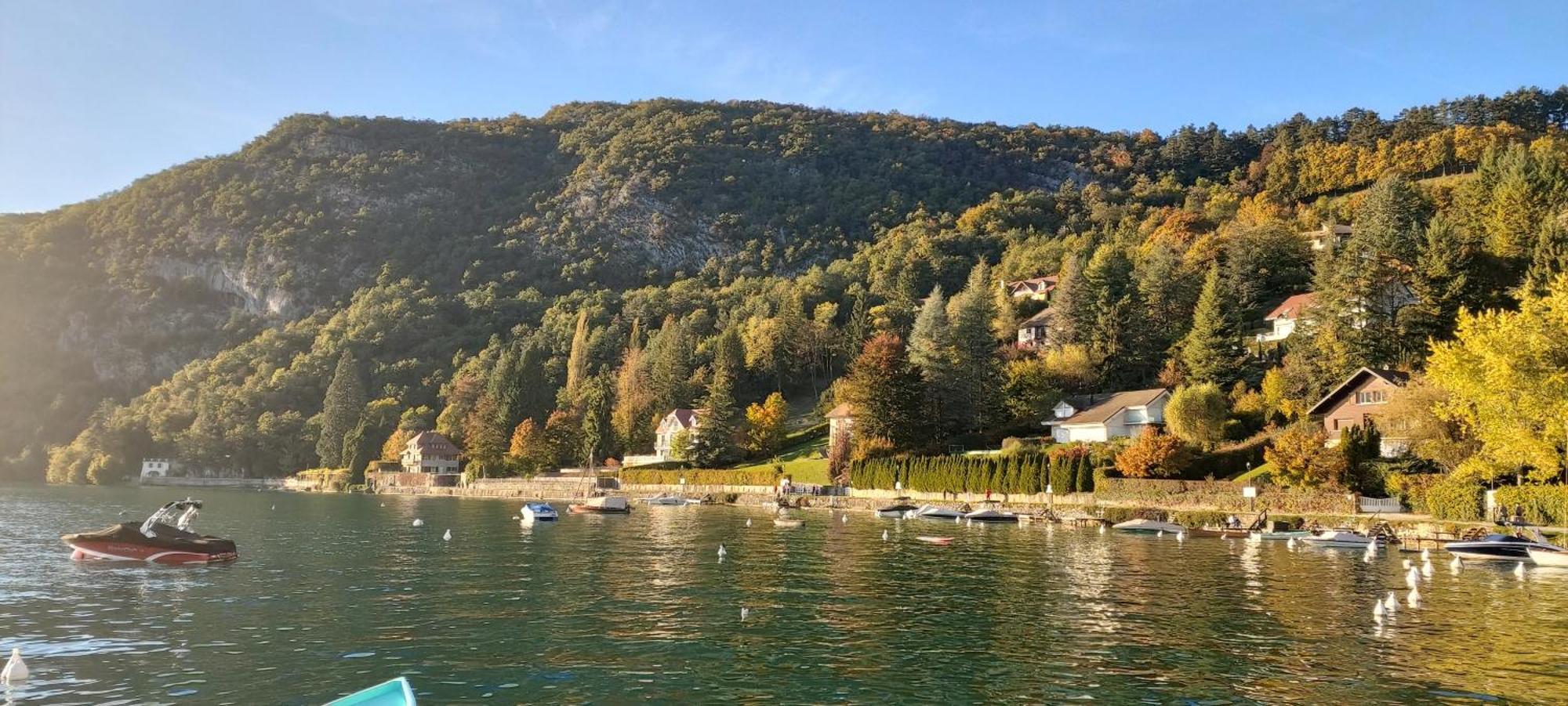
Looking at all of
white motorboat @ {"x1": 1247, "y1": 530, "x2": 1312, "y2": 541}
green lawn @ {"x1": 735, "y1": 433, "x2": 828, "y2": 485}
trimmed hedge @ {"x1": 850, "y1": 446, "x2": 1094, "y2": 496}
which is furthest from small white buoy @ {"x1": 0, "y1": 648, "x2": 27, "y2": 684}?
green lawn @ {"x1": 735, "y1": 433, "x2": 828, "y2": 485}

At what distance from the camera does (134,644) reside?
24.1m

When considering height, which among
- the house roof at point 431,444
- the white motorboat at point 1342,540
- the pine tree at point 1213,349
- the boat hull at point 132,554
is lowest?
the boat hull at point 132,554

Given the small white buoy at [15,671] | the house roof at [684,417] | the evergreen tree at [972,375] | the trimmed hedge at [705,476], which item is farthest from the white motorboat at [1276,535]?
the house roof at [684,417]

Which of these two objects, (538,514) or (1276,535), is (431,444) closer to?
(538,514)

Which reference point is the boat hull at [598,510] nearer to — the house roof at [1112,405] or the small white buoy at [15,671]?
the house roof at [1112,405]

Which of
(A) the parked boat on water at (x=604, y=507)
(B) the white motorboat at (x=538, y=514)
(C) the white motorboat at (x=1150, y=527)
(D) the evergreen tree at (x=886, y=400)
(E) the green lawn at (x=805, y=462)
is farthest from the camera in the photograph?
(E) the green lawn at (x=805, y=462)

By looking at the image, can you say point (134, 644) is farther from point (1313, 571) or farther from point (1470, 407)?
point (1470, 407)

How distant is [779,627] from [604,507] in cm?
6300

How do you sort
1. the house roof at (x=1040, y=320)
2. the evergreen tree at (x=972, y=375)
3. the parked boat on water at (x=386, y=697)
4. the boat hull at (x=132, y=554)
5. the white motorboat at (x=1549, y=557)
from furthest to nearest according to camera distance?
the house roof at (x=1040, y=320), the evergreen tree at (x=972, y=375), the white motorboat at (x=1549, y=557), the boat hull at (x=132, y=554), the parked boat on water at (x=386, y=697)

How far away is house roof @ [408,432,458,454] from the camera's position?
15675 centimetres

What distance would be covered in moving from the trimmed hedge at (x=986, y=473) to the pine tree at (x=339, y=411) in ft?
368

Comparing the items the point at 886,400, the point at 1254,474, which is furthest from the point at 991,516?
the point at 886,400

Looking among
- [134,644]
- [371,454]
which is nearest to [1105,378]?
[134,644]

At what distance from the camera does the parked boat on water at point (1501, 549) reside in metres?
43.0
